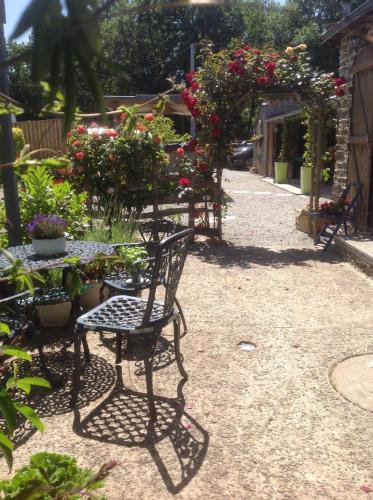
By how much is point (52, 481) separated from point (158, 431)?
3.79 feet

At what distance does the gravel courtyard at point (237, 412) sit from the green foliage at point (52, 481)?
0.60 metres

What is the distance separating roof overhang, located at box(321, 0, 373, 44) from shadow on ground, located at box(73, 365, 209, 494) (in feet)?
18.8

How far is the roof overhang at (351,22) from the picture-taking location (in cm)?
653

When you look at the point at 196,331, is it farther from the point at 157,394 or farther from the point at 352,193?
the point at 352,193

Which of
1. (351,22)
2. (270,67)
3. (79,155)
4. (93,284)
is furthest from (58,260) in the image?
(351,22)

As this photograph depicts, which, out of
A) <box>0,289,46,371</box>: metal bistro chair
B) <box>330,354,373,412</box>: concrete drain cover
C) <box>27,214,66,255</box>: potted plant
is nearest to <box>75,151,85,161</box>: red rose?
<box>27,214,66,255</box>: potted plant

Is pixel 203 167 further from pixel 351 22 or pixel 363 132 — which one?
pixel 351 22

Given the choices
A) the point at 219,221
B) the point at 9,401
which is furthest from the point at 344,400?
the point at 219,221

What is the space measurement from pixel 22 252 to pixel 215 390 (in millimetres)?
1804

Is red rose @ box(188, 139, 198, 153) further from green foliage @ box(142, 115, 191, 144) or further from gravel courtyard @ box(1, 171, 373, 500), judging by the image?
gravel courtyard @ box(1, 171, 373, 500)

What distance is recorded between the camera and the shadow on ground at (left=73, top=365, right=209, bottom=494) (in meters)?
2.48

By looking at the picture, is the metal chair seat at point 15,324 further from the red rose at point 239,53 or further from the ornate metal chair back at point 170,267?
the red rose at point 239,53

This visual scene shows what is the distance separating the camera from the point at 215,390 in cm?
323

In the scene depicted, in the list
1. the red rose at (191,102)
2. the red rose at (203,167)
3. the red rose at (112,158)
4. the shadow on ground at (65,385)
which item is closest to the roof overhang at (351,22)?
the red rose at (191,102)
